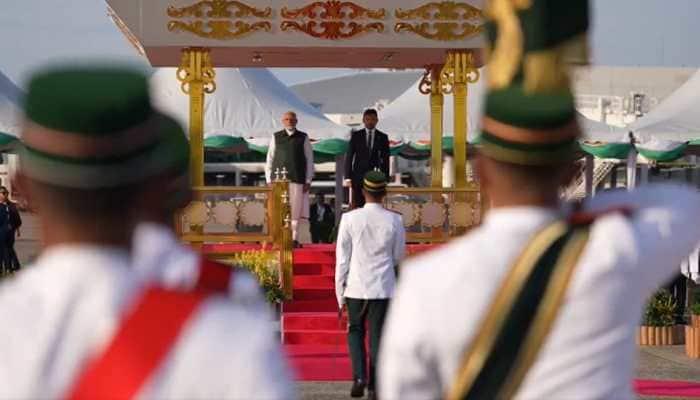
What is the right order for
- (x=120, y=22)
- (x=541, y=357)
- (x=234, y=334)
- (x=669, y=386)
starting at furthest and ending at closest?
(x=120, y=22) < (x=669, y=386) < (x=541, y=357) < (x=234, y=334)

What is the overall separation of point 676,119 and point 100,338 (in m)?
28.2

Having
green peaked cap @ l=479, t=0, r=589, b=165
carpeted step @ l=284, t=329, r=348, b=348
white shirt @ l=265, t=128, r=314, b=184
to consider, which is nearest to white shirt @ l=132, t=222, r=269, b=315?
green peaked cap @ l=479, t=0, r=589, b=165

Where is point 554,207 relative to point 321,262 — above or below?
above

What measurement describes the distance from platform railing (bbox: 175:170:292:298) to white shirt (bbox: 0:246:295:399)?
14.3 metres

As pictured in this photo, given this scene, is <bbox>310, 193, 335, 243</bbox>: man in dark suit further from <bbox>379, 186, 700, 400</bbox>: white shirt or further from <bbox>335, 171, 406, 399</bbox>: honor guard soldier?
<bbox>379, 186, 700, 400</bbox>: white shirt

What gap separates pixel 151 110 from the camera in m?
2.50

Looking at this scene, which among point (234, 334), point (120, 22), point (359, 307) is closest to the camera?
point (234, 334)

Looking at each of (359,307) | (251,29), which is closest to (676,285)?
(251,29)

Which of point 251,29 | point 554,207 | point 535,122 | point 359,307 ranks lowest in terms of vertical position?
point 359,307

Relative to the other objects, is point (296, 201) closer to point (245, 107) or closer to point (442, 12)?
point (442, 12)

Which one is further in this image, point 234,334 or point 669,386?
point 669,386

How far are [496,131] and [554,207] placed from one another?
21 cm

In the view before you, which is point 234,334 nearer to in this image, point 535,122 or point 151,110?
point 151,110

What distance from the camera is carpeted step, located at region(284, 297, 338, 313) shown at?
16.2m
